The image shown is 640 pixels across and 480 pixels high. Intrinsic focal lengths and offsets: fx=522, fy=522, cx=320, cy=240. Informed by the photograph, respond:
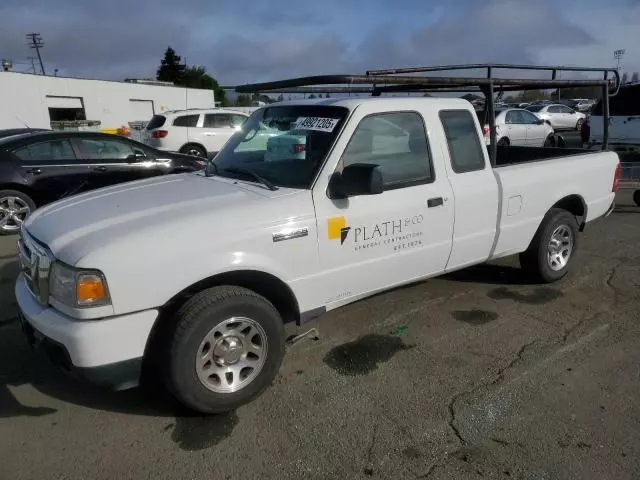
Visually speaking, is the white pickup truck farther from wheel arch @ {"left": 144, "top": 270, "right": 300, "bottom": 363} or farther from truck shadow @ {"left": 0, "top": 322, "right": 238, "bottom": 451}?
truck shadow @ {"left": 0, "top": 322, "right": 238, "bottom": 451}

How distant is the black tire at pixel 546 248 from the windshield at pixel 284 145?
2474 mm

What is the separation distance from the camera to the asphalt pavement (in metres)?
2.70

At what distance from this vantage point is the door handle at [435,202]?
12.7 feet

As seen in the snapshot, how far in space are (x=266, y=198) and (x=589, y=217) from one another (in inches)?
147

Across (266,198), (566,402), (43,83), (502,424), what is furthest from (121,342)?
(43,83)

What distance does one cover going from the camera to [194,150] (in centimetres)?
1542

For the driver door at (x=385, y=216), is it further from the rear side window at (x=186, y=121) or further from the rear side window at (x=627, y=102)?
the rear side window at (x=186, y=121)

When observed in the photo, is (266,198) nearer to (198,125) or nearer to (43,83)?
(198,125)

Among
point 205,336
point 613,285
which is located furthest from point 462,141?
point 205,336

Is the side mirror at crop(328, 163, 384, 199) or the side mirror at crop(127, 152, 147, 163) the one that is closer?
the side mirror at crop(328, 163, 384, 199)

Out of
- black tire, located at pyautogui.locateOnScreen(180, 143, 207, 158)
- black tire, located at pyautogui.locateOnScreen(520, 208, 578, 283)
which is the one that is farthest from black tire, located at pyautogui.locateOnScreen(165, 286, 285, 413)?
black tire, located at pyautogui.locateOnScreen(180, 143, 207, 158)

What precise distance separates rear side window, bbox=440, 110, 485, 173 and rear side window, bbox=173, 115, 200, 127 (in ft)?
40.5

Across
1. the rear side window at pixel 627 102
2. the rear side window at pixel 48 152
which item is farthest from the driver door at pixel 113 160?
the rear side window at pixel 627 102

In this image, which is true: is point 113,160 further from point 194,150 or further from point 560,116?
point 560,116
